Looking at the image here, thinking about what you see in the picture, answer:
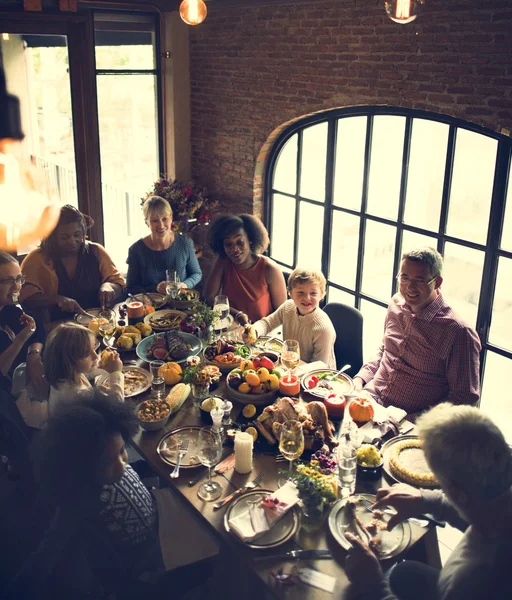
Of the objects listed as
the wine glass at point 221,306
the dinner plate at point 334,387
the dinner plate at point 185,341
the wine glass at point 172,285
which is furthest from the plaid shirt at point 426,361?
the wine glass at point 172,285

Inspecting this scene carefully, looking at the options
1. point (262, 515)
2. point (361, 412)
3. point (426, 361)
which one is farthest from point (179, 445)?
point (426, 361)

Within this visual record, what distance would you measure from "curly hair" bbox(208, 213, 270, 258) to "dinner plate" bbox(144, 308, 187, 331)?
1.96 ft

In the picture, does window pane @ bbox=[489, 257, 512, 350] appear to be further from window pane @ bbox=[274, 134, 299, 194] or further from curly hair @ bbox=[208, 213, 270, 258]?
window pane @ bbox=[274, 134, 299, 194]

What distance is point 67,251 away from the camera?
4.10 m

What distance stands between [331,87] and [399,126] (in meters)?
0.64

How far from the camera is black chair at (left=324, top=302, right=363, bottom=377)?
385 cm

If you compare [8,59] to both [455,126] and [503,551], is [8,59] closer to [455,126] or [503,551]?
[455,126]

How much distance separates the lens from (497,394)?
13.7ft

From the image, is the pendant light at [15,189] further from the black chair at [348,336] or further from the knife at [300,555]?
the knife at [300,555]

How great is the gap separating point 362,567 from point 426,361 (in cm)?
153

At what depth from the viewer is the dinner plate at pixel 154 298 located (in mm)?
4176

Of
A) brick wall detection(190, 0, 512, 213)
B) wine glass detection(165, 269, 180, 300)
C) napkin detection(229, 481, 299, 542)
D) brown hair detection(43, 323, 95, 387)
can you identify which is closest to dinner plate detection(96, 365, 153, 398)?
brown hair detection(43, 323, 95, 387)

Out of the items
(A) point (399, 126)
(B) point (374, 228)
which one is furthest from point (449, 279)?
(A) point (399, 126)

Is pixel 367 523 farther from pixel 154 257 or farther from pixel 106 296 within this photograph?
pixel 154 257
